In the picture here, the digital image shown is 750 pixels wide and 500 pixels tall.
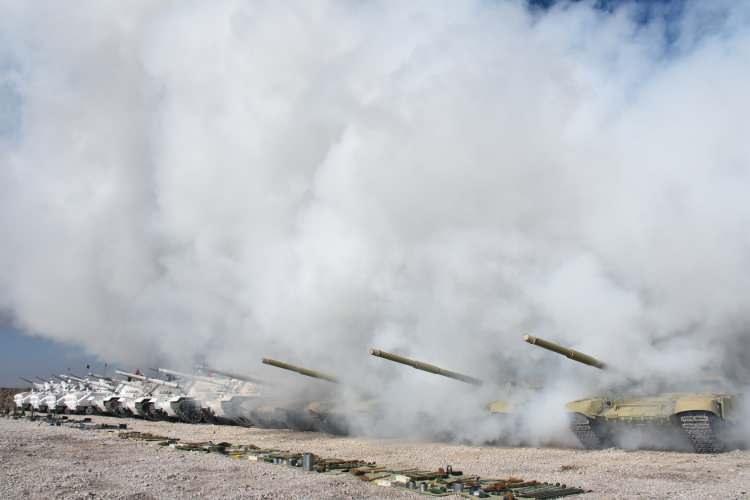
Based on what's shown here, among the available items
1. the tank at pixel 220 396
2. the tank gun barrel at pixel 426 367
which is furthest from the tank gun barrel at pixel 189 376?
the tank gun barrel at pixel 426 367

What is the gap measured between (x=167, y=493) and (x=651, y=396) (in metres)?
10.4

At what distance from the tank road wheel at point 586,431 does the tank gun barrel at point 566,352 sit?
4.22ft

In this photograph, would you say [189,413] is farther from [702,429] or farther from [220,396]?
[702,429]

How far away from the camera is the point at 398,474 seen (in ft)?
34.3

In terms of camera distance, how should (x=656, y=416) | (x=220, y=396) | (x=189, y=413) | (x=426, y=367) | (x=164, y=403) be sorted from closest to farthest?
(x=656, y=416) → (x=426, y=367) → (x=220, y=396) → (x=189, y=413) → (x=164, y=403)

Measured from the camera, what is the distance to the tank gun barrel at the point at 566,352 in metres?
14.6

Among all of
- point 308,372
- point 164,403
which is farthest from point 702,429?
point 164,403

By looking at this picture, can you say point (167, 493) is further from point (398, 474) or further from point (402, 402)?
point (402, 402)

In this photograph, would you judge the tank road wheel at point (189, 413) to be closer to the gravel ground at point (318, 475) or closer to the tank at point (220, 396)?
the tank at point (220, 396)

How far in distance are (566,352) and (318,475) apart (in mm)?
6711

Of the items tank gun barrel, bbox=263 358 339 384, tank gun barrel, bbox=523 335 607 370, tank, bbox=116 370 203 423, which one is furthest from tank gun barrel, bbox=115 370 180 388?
tank gun barrel, bbox=523 335 607 370

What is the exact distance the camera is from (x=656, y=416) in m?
13.7

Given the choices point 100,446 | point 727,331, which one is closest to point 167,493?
point 100,446

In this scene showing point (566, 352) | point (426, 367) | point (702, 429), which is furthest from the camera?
point (426, 367)
